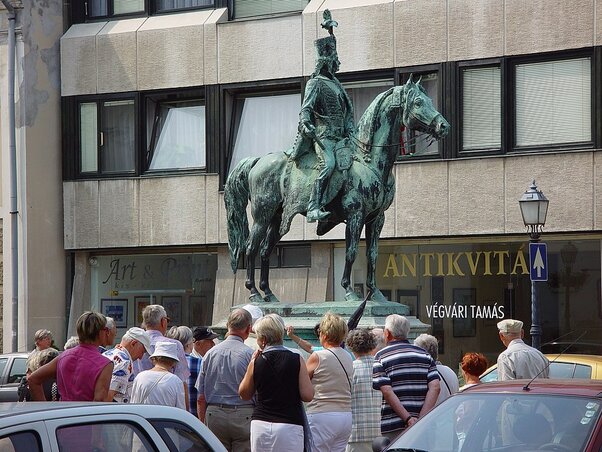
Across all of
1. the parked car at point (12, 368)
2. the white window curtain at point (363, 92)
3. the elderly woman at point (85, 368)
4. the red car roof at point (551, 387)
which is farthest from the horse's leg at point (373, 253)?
the white window curtain at point (363, 92)

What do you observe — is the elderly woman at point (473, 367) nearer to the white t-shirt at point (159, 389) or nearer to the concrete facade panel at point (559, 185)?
the white t-shirt at point (159, 389)

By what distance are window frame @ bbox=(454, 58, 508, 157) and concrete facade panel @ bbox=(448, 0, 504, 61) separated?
0.43 ft

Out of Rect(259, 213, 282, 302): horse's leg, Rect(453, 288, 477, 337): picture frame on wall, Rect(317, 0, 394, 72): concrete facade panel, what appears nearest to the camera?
Rect(259, 213, 282, 302): horse's leg

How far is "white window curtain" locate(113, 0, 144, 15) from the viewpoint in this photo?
26969 millimetres

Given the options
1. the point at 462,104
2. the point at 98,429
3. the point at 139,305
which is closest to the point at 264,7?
the point at 462,104

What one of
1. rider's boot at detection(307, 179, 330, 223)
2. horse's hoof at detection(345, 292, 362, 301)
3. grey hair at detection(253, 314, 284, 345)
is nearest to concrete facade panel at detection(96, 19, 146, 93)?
horse's hoof at detection(345, 292, 362, 301)

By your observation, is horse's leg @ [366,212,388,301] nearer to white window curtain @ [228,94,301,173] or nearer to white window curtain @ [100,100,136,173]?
white window curtain @ [228,94,301,173]

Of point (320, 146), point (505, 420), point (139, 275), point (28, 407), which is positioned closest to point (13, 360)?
point (320, 146)

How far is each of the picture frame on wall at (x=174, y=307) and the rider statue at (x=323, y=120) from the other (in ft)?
40.3

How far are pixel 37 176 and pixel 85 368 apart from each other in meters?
18.2

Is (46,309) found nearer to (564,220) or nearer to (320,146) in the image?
(564,220)

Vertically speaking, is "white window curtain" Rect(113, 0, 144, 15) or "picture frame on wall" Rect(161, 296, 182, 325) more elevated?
"white window curtain" Rect(113, 0, 144, 15)

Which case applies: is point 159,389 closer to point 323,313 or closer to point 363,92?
point 323,313

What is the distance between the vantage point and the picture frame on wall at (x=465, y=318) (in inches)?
934
